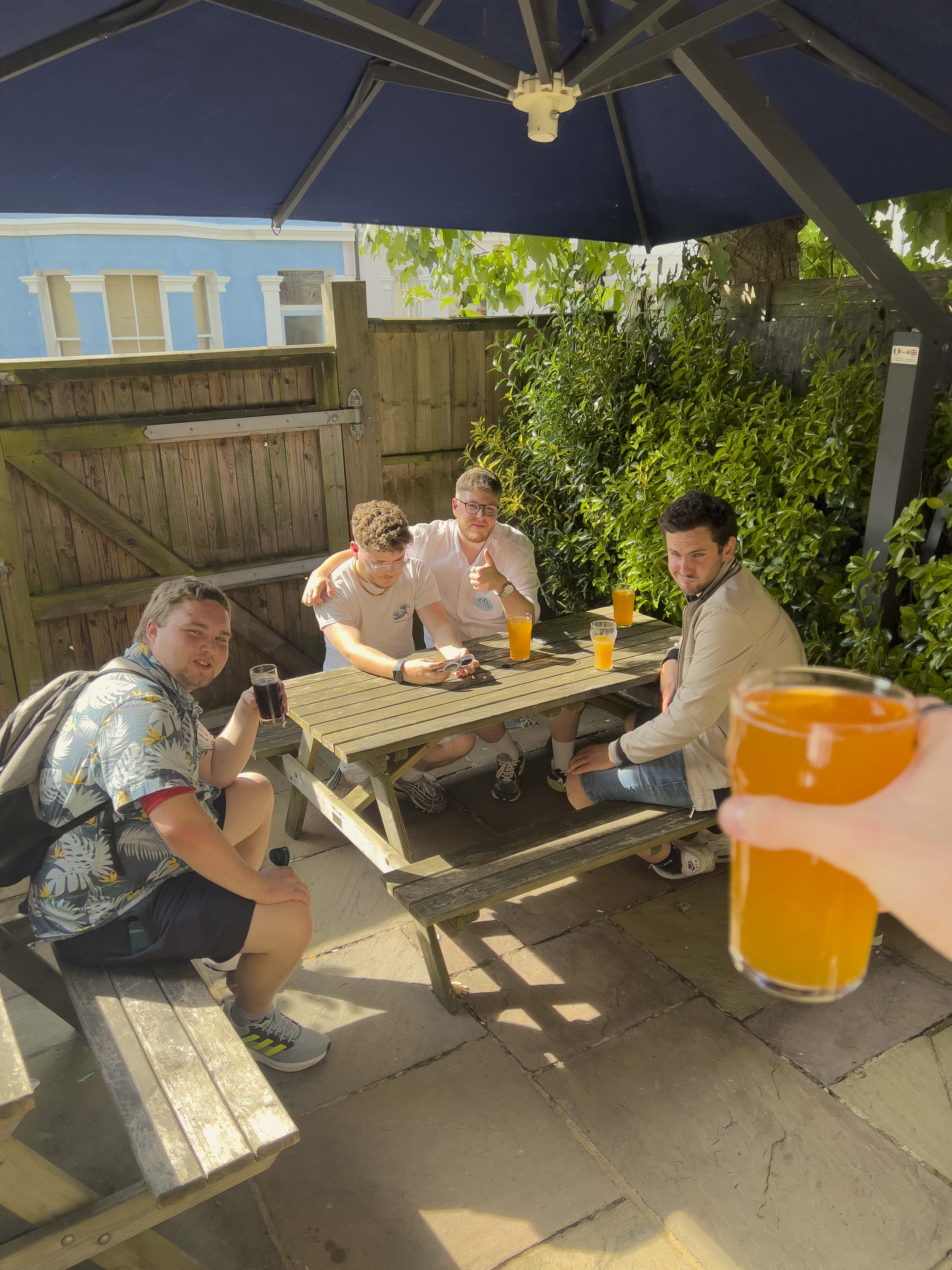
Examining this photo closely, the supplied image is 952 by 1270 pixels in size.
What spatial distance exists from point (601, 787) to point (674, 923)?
0.60 meters

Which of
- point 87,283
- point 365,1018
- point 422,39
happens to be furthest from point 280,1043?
point 87,283

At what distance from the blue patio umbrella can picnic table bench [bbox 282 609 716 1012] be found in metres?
1.59

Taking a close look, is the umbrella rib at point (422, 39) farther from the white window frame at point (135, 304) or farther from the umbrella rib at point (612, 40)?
the white window frame at point (135, 304)

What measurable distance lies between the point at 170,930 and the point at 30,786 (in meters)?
0.50

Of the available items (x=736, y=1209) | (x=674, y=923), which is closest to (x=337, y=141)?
(x=674, y=923)

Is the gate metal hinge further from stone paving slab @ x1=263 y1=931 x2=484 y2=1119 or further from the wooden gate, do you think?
stone paving slab @ x1=263 y1=931 x2=484 y2=1119

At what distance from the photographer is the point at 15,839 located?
6.95 feet

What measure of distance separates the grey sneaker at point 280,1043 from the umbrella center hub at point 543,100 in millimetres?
2763

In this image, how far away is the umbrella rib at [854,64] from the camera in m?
2.58

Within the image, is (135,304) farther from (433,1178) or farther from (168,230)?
(433,1178)

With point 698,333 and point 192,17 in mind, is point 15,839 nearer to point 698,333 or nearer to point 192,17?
point 192,17

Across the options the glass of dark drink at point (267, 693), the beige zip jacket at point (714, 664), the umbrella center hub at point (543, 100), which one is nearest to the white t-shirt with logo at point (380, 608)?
the glass of dark drink at point (267, 693)

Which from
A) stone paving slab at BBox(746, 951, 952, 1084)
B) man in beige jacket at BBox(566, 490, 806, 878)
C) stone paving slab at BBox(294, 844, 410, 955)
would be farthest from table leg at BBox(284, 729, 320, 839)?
stone paving slab at BBox(746, 951, 952, 1084)

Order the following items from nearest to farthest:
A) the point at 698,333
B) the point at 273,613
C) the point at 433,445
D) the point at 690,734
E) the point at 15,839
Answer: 1. the point at 15,839
2. the point at 690,734
3. the point at 698,333
4. the point at 273,613
5. the point at 433,445
